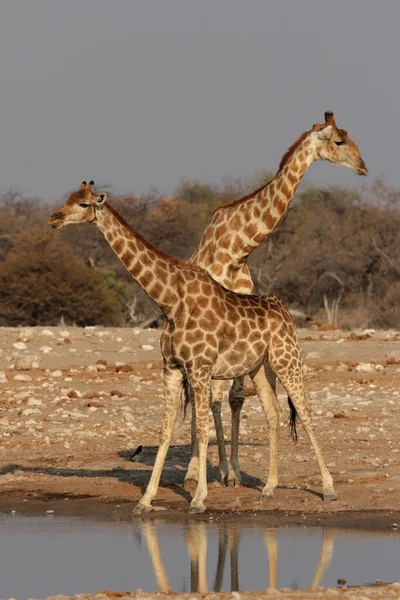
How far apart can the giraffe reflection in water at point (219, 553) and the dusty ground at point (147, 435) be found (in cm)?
51

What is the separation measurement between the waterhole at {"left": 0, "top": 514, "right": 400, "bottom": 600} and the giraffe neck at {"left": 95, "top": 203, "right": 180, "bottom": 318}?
1791mm

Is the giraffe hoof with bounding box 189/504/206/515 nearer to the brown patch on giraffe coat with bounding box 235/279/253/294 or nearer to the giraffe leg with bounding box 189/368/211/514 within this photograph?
the giraffe leg with bounding box 189/368/211/514

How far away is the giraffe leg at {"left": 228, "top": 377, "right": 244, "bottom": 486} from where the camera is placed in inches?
436

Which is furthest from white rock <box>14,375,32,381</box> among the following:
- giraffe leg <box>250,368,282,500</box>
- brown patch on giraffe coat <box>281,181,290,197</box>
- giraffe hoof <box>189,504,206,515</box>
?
giraffe hoof <box>189,504,206,515</box>

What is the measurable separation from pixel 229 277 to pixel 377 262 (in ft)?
98.6

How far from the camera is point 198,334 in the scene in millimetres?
10180

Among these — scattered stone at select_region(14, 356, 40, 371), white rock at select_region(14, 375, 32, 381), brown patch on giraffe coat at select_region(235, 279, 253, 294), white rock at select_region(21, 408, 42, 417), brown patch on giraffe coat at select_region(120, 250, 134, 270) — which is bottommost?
white rock at select_region(21, 408, 42, 417)

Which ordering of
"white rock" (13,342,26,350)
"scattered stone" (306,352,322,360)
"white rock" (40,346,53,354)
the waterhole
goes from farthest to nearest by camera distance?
"white rock" (13,342,26,350) → "white rock" (40,346,53,354) → "scattered stone" (306,352,322,360) → the waterhole

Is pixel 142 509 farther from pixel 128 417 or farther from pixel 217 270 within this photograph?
pixel 128 417

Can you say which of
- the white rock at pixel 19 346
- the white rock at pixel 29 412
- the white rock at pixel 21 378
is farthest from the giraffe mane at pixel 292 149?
the white rock at pixel 19 346

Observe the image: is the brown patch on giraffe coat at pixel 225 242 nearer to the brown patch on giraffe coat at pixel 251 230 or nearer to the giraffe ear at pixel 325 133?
the brown patch on giraffe coat at pixel 251 230

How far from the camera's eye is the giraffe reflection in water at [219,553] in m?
7.55

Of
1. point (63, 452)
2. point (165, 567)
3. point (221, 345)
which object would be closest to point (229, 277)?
point (221, 345)

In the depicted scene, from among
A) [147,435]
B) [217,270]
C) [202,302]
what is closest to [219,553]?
[202,302]
